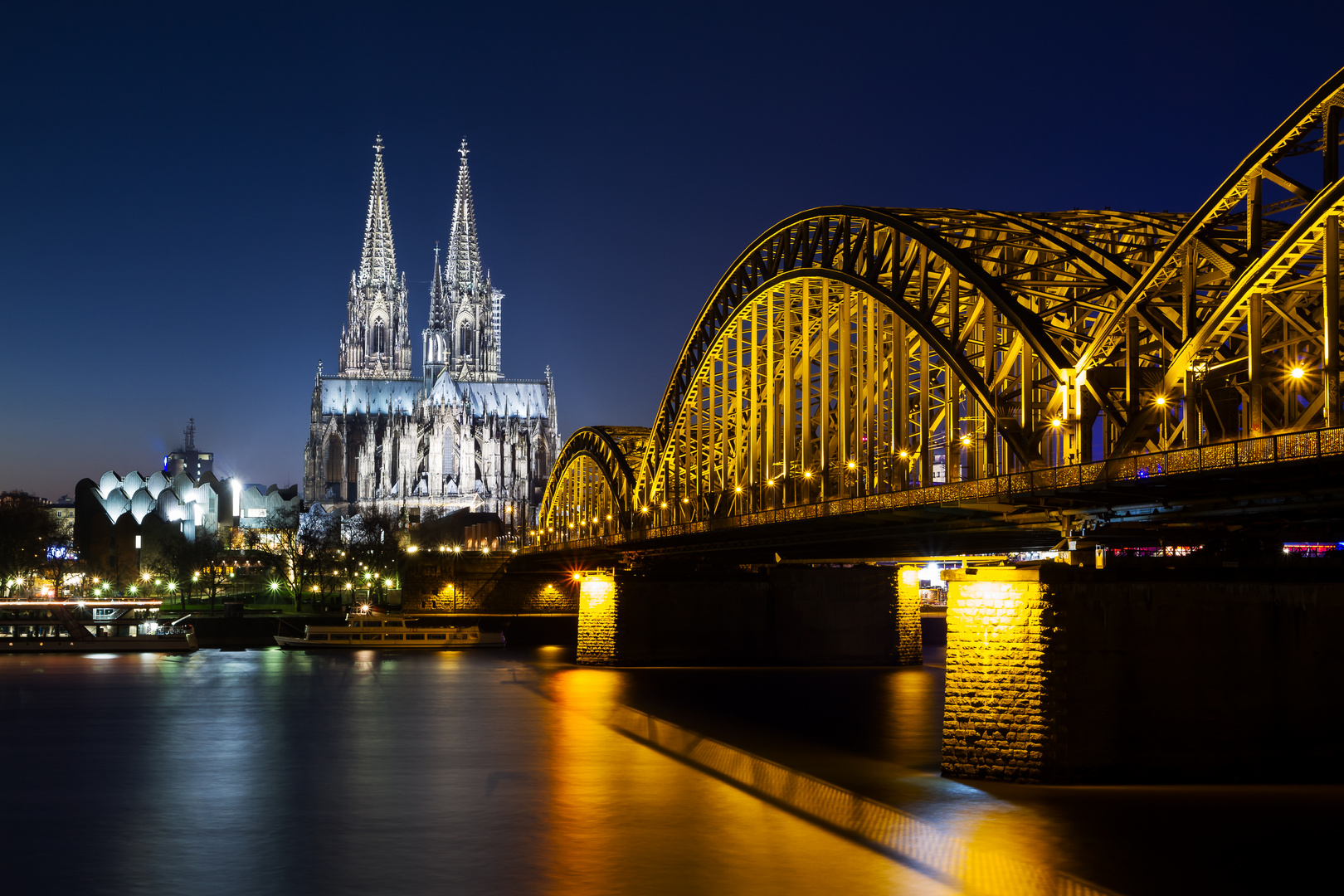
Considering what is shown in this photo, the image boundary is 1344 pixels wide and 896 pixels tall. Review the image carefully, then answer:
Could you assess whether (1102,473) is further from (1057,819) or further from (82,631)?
(82,631)

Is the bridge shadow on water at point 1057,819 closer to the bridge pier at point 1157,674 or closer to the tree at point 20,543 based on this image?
the bridge pier at point 1157,674

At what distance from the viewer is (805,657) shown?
85.2m

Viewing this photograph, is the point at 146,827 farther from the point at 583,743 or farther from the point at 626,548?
the point at 626,548

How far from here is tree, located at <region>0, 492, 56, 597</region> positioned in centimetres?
15050

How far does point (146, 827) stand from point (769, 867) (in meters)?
14.7

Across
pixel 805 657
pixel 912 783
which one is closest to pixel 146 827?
pixel 912 783

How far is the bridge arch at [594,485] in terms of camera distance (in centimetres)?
10169

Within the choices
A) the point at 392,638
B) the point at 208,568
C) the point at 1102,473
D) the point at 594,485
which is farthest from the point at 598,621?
the point at 208,568

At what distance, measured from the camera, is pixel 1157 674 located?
109ft

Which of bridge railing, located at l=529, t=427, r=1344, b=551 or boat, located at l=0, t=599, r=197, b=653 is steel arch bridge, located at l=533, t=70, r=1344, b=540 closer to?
bridge railing, located at l=529, t=427, r=1344, b=551

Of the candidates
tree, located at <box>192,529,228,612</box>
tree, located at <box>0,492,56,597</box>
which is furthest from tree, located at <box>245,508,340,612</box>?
tree, located at <box>0,492,56,597</box>

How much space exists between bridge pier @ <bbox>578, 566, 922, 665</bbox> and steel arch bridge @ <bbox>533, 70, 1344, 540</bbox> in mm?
9176

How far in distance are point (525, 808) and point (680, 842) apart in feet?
21.0

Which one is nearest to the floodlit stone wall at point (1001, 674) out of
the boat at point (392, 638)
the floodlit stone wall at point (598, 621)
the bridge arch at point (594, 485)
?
the floodlit stone wall at point (598, 621)
